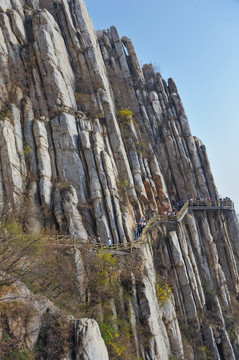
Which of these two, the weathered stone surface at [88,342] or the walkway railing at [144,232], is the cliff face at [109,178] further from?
the weathered stone surface at [88,342]

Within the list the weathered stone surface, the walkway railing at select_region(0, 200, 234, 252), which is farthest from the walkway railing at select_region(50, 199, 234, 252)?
the weathered stone surface

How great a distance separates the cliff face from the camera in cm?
2044

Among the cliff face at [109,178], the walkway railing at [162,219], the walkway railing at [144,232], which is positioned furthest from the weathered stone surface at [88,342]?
the walkway railing at [162,219]

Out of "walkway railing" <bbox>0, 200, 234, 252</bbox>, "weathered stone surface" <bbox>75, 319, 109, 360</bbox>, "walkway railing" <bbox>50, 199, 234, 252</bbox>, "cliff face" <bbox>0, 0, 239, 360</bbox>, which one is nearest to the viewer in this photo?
"weathered stone surface" <bbox>75, 319, 109, 360</bbox>

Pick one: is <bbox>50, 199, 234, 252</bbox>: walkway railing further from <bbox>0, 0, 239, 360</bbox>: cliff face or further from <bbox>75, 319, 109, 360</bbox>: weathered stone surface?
<bbox>75, 319, 109, 360</bbox>: weathered stone surface

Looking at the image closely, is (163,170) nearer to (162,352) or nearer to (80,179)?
(80,179)

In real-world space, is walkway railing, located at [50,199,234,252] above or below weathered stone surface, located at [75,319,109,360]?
above

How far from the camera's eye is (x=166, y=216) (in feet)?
87.0

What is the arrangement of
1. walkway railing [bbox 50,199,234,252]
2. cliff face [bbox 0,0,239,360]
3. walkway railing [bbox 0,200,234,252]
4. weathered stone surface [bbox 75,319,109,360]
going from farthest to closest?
cliff face [bbox 0,0,239,360] → walkway railing [bbox 50,199,234,252] → walkway railing [bbox 0,200,234,252] → weathered stone surface [bbox 75,319,109,360]

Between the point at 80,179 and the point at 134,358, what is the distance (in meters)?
14.7

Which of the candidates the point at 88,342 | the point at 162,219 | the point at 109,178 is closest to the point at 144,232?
the point at 162,219

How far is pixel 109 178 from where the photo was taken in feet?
83.1

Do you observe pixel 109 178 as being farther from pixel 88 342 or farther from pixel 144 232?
pixel 88 342

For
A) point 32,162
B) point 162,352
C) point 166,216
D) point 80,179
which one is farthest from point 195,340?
point 32,162
